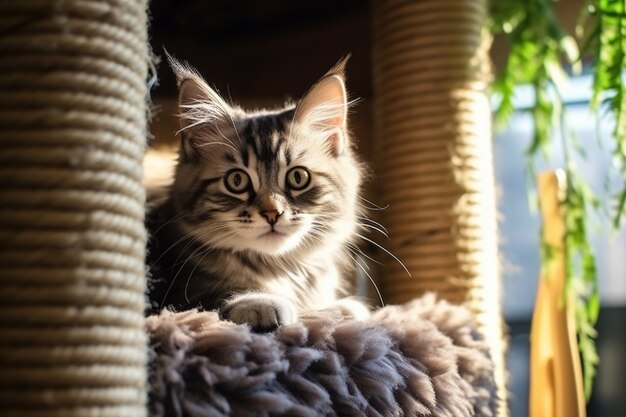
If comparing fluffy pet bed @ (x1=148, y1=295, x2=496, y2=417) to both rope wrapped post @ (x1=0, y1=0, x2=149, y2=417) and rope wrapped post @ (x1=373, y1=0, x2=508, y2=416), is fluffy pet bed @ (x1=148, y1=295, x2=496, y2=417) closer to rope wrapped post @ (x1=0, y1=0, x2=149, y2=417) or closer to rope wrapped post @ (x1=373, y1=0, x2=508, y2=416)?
rope wrapped post @ (x1=0, y1=0, x2=149, y2=417)

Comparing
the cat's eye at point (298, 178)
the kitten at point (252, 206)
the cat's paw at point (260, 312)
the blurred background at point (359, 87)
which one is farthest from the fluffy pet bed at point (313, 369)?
the blurred background at point (359, 87)

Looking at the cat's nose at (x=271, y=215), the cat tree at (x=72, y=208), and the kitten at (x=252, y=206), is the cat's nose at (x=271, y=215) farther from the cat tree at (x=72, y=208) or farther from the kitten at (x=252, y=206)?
the cat tree at (x=72, y=208)

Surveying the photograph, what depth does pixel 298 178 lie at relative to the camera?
120cm

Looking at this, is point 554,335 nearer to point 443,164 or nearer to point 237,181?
point 443,164

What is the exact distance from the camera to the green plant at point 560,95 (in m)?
1.31

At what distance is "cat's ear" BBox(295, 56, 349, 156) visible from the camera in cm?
121

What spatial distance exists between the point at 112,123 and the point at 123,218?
10cm

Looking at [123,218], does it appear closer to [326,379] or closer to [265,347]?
[265,347]

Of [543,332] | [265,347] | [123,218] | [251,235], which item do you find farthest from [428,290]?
[123,218]

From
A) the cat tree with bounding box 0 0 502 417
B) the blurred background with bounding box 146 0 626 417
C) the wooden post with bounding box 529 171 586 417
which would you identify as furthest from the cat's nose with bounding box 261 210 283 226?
the blurred background with bounding box 146 0 626 417

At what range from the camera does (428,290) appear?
1.44 m

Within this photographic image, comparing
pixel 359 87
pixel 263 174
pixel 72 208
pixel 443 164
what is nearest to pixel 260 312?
pixel 263 174

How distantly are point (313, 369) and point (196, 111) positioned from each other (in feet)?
1.78

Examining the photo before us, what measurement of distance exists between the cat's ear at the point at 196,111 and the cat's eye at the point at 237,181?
10 cm
